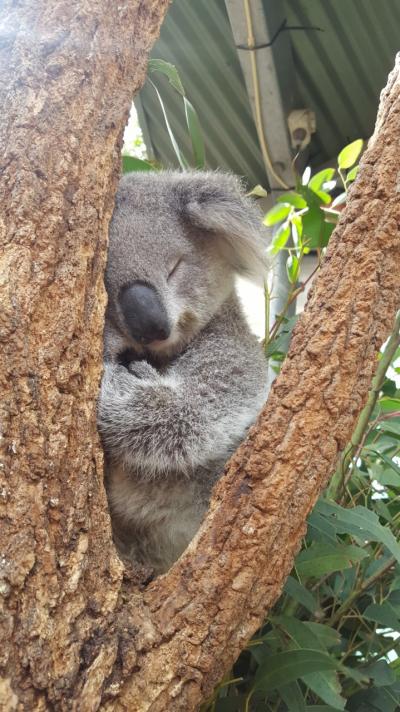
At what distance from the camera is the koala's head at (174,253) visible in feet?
5.16

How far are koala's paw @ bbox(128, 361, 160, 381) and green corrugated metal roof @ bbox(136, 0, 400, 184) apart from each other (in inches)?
73.6

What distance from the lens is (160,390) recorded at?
158 cm

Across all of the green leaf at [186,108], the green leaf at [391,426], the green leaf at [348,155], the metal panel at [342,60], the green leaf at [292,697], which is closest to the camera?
the green leaf at [292,697]

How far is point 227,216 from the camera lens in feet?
5.91

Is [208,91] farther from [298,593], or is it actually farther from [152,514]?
[298,593]

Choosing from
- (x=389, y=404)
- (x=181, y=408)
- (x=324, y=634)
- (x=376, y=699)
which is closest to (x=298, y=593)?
(x=324, y=634)

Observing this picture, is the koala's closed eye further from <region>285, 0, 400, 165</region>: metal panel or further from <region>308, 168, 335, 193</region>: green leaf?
<region>285, 0, 400, 165</region>: metal panel

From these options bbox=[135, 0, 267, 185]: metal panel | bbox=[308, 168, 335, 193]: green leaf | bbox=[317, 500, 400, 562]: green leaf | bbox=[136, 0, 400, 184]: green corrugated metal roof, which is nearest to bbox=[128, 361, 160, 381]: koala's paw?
bbox=[317, 500, 400, 562]: green leaf

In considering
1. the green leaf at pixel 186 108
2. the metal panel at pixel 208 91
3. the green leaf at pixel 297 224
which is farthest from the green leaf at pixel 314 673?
the metal panel at pixel 208 91

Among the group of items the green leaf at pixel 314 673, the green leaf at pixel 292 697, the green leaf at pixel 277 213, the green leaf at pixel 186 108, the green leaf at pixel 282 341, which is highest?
the green leaf at pixel 186 108

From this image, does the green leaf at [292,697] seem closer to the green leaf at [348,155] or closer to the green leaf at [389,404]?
the green leaf at [389,404]

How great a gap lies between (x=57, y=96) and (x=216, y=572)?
85 centimetres

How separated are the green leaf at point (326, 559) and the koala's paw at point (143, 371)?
19.3 inches

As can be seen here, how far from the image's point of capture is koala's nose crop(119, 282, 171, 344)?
1.53m
